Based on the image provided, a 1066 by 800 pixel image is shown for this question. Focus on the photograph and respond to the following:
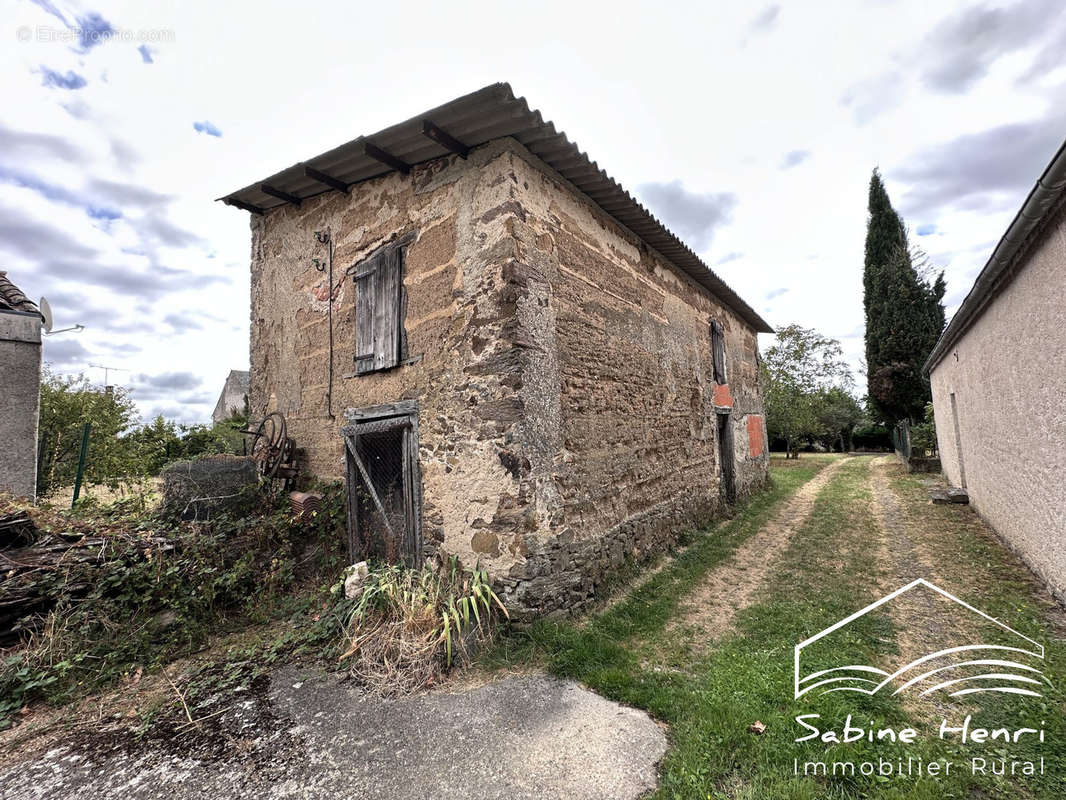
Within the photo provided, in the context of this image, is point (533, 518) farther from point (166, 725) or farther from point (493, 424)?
point (166, 725)

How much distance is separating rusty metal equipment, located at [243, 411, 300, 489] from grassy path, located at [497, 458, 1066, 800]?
4.05 m

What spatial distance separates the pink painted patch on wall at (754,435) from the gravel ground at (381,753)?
32.0 ft

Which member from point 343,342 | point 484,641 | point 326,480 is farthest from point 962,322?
point 326,480

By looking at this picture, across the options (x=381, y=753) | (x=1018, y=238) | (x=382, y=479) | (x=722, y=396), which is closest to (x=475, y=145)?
(x=382, y=479)

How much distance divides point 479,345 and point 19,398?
6.10 meters

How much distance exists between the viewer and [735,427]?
1069 cm

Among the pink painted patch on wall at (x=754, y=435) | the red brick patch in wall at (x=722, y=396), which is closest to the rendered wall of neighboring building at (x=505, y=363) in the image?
the red brick patch in wall at (x=722, y=396)

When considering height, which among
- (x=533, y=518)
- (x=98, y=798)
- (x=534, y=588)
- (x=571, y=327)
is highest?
(x=571, y=327)

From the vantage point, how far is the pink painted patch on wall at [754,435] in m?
11.8

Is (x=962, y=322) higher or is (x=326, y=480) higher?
(x=962, y=322)

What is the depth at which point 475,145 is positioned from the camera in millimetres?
4918

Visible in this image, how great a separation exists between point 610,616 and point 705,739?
1939 mm

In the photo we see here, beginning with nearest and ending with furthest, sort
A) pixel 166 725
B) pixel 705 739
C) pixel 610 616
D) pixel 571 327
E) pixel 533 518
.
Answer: pixel 705 739
pixel 166 725
pixel 533 518
pixel 610 616
pixel 571 327

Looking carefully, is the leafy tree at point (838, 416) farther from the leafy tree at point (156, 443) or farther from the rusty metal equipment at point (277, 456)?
the leafy tree at point (156, 443)
